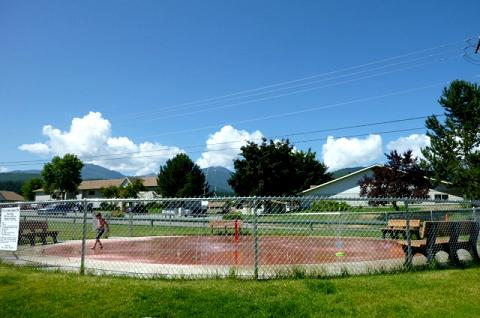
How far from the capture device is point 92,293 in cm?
724

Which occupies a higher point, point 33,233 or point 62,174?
point 62,174

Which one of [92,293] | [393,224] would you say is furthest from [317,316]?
[393,224]

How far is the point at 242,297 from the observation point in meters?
6.90

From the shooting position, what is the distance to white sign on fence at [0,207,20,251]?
1052 cm

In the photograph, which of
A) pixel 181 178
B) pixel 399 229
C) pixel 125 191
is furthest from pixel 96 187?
pixel 399 229

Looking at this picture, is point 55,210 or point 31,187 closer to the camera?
point 55,210

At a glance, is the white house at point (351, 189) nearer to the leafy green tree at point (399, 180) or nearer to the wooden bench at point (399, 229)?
the leafy green tree at point (399, 180)

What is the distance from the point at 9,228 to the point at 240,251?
7.39m

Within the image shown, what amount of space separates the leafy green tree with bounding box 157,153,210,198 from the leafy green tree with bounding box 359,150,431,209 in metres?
39.1

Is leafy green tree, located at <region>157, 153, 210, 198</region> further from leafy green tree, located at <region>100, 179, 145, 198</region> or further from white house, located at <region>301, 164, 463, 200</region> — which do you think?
white house, located at <region>301, 164, 463, 200</region>

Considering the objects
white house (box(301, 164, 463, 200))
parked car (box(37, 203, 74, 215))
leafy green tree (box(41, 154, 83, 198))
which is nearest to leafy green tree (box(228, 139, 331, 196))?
white house (box(301, 164, 463, 200))

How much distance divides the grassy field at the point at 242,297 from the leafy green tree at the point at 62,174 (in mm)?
82885

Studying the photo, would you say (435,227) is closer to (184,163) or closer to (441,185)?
(441,185)

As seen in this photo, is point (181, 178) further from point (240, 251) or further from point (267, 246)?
point (240, 251)
